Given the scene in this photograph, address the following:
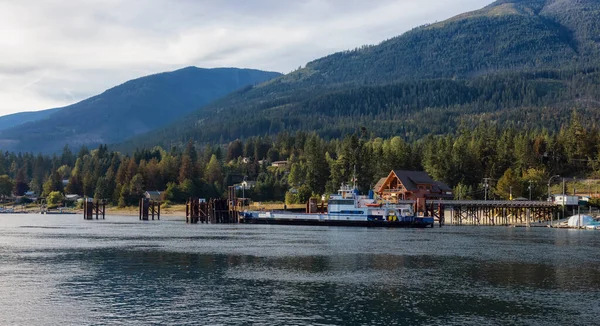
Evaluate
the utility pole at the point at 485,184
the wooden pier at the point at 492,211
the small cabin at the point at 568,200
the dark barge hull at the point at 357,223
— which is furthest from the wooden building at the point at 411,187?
the small cabin at the point at 568,200

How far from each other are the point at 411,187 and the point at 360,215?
2936 cm

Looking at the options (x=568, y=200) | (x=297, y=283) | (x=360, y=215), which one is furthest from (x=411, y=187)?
(x=297, y=283)

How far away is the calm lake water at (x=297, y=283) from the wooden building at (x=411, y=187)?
6949 centimetres

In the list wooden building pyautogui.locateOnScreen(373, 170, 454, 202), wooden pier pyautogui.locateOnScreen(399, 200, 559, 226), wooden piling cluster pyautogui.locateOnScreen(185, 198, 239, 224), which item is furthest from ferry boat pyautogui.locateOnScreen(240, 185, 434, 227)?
wooden piling cluster pyautogui.locateOnScreen(185, 198, 239, 224)

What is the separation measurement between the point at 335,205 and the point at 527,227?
1668 inches

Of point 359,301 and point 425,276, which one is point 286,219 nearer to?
point 425,276

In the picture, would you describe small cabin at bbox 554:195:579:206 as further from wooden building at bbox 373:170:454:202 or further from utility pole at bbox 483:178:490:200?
wooden building at bbox 373:170:454:202

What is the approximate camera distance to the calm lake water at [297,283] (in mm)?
42000

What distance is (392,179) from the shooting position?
548ft

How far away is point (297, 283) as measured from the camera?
179 feet

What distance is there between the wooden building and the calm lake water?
6949 centimetres

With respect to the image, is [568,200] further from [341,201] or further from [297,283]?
[297,283]

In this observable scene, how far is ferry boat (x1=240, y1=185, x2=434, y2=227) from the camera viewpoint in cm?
13662

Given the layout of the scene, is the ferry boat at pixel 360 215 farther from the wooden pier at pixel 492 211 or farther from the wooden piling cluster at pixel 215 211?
the wooden piling cluster at pixel 215 211
